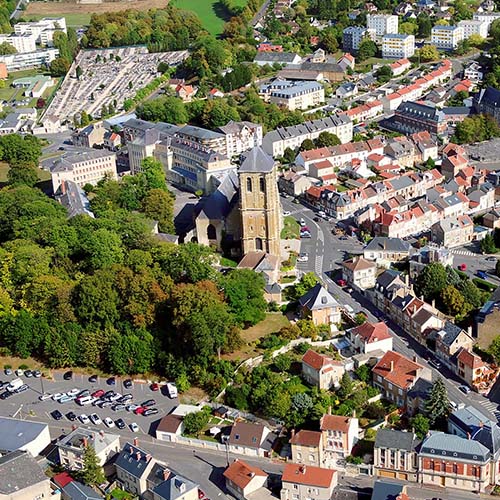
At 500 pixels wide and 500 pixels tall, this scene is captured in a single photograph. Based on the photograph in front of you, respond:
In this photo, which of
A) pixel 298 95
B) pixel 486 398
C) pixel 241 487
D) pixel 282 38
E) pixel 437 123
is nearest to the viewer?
pixel 241 487

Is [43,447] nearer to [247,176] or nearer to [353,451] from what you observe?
[353,451]

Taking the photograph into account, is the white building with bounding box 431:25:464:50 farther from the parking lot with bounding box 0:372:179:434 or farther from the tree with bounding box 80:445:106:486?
the tree with bounding box 80:445:106:486

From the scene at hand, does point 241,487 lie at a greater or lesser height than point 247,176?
lesser

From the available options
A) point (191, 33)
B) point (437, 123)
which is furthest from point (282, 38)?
point (437, 123)

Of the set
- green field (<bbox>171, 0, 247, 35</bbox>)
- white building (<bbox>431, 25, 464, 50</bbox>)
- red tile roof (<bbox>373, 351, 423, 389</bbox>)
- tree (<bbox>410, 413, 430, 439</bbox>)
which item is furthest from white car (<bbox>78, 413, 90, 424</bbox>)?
green field (<bbox>171, 0, 247, 35</bbox>)

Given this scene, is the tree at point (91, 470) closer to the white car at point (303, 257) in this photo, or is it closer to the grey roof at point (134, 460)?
the grey roof at point (134, 460)

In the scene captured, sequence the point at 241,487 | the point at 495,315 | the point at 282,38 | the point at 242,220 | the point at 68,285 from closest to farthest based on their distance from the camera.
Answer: the point at 241,487, the point at 495,315, the point at 68,285, the point at 242,220, the point at 282,38
